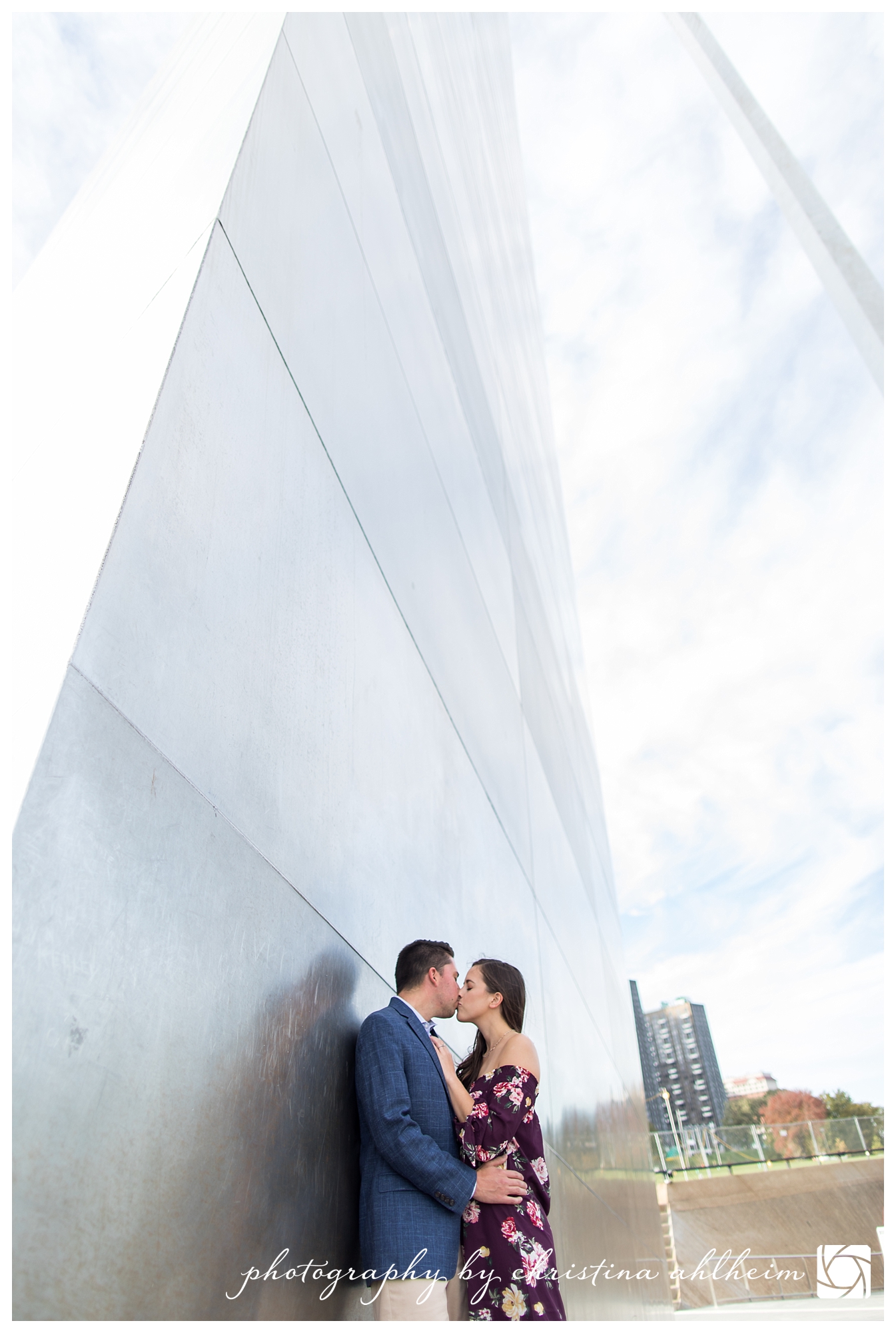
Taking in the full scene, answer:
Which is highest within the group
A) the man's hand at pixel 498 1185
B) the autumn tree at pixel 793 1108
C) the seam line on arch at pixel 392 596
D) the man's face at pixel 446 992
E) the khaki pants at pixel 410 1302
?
the autumn tree at pixel 793 1108

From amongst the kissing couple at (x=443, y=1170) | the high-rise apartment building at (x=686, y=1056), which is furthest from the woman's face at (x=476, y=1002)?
the high-rise apartment building at (x=686, y=1056)

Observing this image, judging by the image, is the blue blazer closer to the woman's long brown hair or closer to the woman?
the woman

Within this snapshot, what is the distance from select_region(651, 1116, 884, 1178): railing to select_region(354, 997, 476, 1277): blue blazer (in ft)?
80.9

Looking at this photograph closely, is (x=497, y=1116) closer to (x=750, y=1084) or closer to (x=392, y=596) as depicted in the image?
(x=392, y=596)

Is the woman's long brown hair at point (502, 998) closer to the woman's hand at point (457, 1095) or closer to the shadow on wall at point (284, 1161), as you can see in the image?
the woman's hand at point (457, 1095)

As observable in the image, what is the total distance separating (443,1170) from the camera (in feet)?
7.45

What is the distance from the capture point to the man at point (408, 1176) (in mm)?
2184

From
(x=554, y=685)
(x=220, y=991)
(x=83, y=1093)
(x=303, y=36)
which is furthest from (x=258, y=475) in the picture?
(x=554, y=685)

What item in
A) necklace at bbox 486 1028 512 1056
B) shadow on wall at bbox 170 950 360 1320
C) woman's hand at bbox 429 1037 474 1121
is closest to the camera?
shadow on wall at bbox 170 950 360 1320

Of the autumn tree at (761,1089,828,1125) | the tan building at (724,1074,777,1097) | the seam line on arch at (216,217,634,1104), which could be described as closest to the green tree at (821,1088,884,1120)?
the autumn tree at (761,1089,828,1125)

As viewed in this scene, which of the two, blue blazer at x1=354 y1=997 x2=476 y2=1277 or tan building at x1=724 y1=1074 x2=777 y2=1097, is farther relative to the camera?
tan building at x1=724 y1=1074 x2=777 y2=1097

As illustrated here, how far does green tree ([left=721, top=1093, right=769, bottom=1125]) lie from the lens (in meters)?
69.3

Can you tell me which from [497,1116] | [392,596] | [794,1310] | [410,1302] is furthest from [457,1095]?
[794,1310]

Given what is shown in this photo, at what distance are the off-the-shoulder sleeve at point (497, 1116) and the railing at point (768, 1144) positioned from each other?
2437 cm
